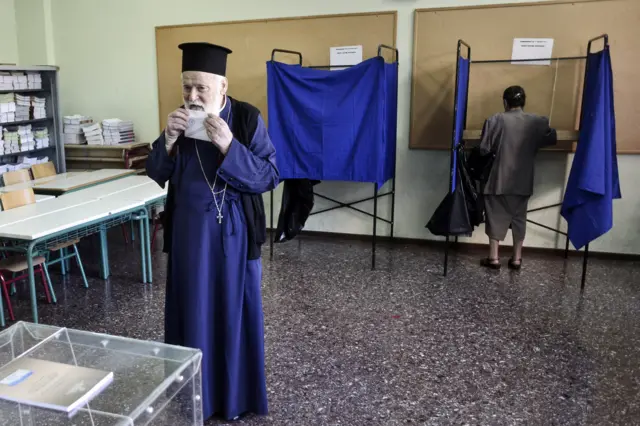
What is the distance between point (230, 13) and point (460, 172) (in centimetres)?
287

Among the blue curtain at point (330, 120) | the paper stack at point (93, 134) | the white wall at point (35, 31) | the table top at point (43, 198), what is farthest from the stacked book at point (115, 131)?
the blue curtain at point (330, 120)

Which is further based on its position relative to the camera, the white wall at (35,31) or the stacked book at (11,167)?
the white wall at (35,31)

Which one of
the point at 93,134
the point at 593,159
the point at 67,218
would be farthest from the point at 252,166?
the point at 93,134

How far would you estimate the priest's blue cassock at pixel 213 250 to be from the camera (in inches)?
77.6

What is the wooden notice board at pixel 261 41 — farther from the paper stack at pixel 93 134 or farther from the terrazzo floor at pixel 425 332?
the terrazzo floor at pixel 425 332

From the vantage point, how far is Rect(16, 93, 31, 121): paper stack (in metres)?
5.31

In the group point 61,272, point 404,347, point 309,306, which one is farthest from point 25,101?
point 404,347

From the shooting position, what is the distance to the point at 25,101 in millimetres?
5359

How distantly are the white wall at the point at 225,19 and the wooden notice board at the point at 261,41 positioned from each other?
9cm

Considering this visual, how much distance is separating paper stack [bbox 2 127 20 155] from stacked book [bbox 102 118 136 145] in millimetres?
833

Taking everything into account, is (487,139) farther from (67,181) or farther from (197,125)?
(67,181)

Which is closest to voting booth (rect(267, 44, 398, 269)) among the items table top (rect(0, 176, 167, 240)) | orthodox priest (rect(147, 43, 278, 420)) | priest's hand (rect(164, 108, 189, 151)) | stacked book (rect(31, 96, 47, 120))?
table top (rect(0, 176, 167, 240))

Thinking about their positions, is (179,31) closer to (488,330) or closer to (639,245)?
(488,330)

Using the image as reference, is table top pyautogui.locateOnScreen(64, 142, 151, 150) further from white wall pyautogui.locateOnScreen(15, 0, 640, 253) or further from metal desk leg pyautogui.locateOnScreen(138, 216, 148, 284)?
metal desk leg pyautogui.locateOnScreen(138, 216, 148, 284)
